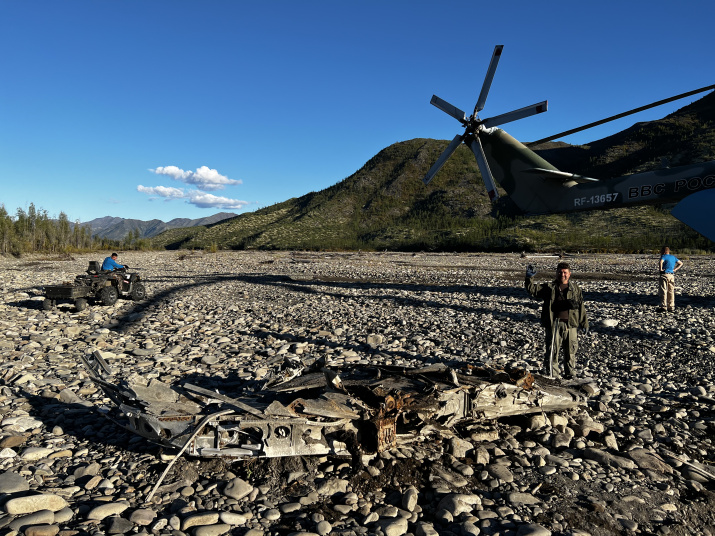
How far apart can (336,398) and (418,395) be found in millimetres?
1091

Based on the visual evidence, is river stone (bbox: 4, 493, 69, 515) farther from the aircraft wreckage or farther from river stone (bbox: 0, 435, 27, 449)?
river stone (bbox: 0, 435, 27, 449)

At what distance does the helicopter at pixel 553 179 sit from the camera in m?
14.6

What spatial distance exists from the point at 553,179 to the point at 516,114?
11.0ft

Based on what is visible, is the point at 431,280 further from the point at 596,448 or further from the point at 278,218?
the point at 278,218

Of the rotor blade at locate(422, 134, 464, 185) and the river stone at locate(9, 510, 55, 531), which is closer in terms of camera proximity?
the river stone at locate(9, 510, 55, 531)

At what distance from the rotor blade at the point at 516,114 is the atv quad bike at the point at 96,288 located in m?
18.2

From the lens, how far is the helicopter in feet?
47.9

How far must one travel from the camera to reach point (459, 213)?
132625 mm

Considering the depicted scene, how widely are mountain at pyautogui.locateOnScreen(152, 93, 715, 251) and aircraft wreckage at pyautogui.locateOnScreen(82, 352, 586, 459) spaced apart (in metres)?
74.4

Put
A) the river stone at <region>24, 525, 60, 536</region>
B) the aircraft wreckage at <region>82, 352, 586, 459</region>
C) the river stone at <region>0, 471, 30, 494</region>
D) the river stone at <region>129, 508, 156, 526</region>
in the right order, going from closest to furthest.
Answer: the river stone at <region>24, 525, 60, 536</region> → the river stone at <region>129, 508, 156, 526</region> → the river stone at <region>0, 471, 30, 494</region> → the aircraft wreckage at <region>82, 352, 586, 459</region>

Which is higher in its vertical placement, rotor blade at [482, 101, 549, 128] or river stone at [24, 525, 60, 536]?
rotor blade at [482, 101, 549, 128]

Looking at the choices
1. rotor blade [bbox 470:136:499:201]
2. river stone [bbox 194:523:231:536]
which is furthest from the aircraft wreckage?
rotor blade [bbox 470:136:499:201]

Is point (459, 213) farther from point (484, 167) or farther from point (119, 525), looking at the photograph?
point (119, 525)

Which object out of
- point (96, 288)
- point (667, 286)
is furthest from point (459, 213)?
point (96, 288)
